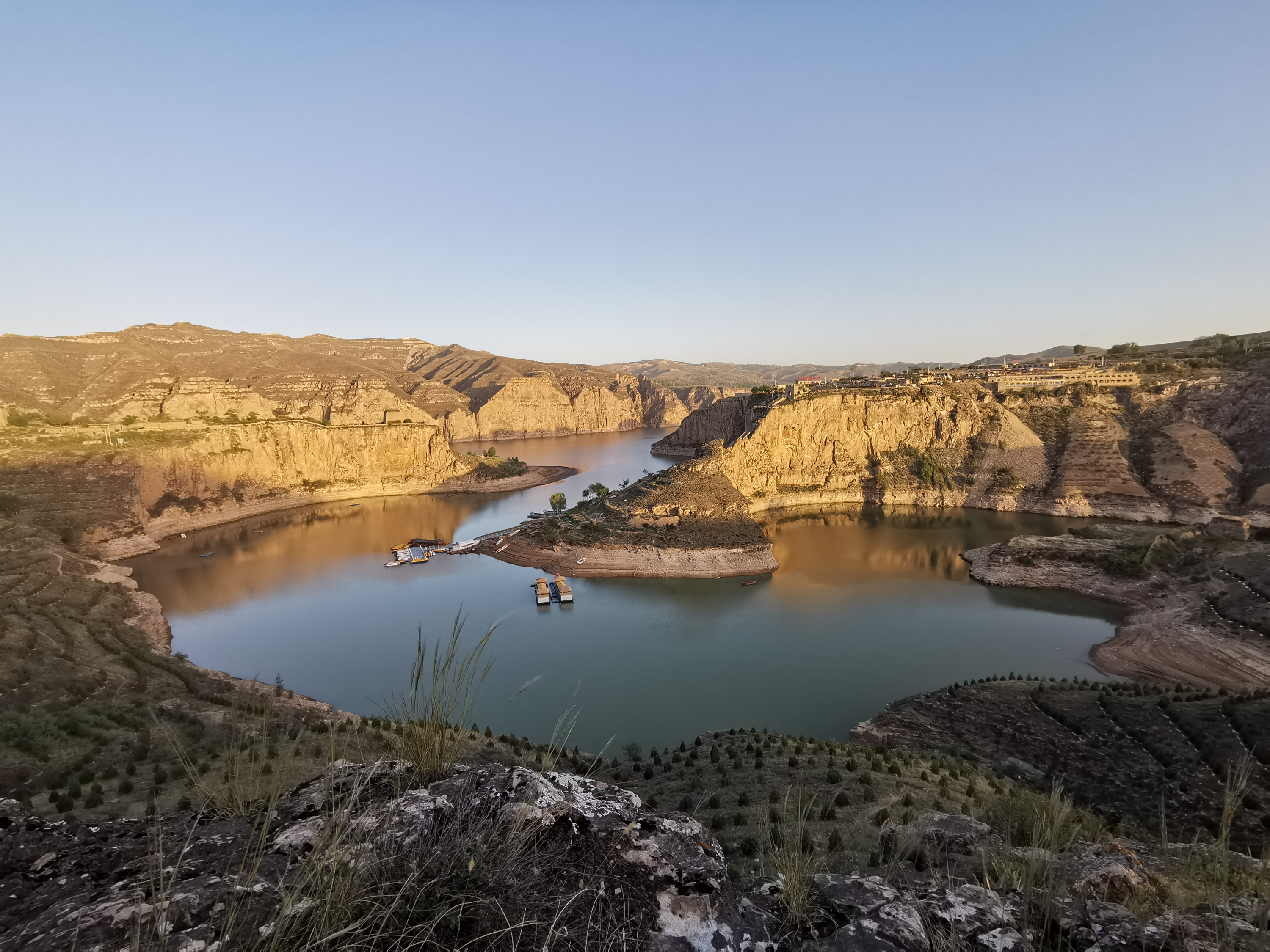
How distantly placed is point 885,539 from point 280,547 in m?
47.1

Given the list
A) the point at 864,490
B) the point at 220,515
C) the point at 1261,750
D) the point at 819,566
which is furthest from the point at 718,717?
the point at 220,515

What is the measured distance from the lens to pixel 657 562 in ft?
113

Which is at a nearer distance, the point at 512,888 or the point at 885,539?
the point at 512,888

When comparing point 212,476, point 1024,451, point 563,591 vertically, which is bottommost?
point 563,591

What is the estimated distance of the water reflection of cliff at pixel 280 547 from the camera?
107 ft

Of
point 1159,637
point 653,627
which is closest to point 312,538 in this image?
point 653,627

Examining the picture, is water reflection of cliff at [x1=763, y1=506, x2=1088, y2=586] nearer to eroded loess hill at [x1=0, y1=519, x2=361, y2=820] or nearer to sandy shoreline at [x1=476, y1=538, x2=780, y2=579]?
sandy shoreline at [x1=476, y1=538, x2=780, y2=579]

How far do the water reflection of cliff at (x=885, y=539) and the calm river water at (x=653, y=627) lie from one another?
222 mm

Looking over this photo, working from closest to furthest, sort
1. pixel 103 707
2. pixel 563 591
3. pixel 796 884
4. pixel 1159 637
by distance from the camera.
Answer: pixel 796 884 < pixel 103 707 < pixel 1159 637 < pixel 563 591

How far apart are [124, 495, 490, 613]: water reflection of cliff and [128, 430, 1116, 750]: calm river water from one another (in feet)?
0.75

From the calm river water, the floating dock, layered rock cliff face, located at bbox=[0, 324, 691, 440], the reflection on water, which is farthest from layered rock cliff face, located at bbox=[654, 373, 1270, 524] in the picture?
layered rock cliff face, located at bbox=[0, 324, 691, 440]

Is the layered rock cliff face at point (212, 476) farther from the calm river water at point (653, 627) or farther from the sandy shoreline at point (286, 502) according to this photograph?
the calm river water at point (653, 627)

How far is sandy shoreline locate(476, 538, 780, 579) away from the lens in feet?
112

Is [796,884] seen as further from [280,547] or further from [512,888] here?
[280,547]
